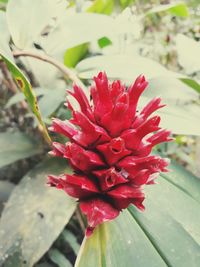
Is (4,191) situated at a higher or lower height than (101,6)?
lower

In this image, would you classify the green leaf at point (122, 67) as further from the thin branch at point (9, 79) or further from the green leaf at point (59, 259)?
the green leaf at point (59, 259)

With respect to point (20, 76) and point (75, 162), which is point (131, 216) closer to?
point (75, 162)

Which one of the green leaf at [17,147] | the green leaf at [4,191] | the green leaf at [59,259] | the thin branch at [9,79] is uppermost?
the thin branch at [9,79]

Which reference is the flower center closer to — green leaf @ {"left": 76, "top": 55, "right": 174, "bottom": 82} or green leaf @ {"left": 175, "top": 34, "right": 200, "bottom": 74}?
green leaf @ {"left": 76, "top": 55, "right": 174, "bottom": 82}

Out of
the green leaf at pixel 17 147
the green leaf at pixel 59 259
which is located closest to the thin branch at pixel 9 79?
the green leaf at pixel 17 147

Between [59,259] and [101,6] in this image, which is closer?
[59,259]

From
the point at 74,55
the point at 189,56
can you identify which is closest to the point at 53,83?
the point at 74,55

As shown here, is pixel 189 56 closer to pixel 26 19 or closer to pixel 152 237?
pixel 26 19
